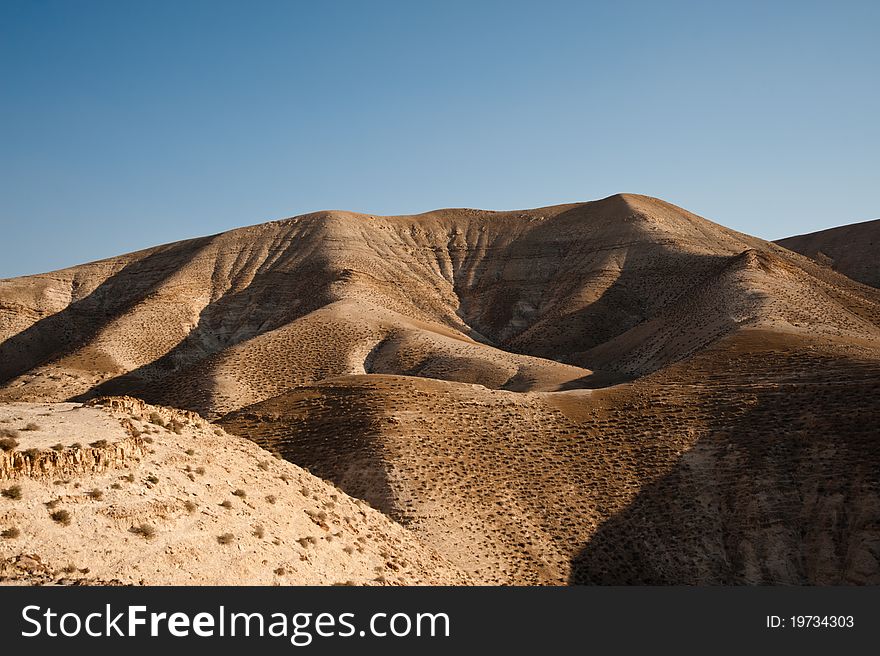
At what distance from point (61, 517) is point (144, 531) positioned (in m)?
1.52

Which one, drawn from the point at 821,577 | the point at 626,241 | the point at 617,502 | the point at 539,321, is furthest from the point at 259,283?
the point at 821,577

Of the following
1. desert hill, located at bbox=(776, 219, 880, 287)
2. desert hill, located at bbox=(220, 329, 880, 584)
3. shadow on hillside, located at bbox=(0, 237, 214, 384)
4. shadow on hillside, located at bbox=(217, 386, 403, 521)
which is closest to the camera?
desert hill, located at bbox=(220, 329, 880, 584)

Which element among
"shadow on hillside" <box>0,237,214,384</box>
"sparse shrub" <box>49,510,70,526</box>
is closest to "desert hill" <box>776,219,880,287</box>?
"shadow on hillside" <box>0,237,214,384</box>

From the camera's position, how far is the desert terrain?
50.7 feet

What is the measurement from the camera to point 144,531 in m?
14.1

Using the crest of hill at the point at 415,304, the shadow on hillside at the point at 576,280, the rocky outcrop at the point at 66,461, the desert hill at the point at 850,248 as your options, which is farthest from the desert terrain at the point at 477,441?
the desert hill at the point at 850,248

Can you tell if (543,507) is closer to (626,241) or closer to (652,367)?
(652,367)

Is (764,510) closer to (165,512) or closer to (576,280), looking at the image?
(165,512)

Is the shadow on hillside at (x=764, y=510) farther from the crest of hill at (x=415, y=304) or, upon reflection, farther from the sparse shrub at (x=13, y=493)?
the sparse shrub at (x=13, y=493)

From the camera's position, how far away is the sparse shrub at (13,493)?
1326cm

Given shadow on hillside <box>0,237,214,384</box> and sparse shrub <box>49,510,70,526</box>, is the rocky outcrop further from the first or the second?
shadow on hillside <box>0,237,214,384</box>

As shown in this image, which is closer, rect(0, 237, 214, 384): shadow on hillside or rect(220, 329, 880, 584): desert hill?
rect(220, 329, 880, 584): desert hill

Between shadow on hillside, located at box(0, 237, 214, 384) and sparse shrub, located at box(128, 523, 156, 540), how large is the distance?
70891mm

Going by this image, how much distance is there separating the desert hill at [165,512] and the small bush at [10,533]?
1.2 inches
